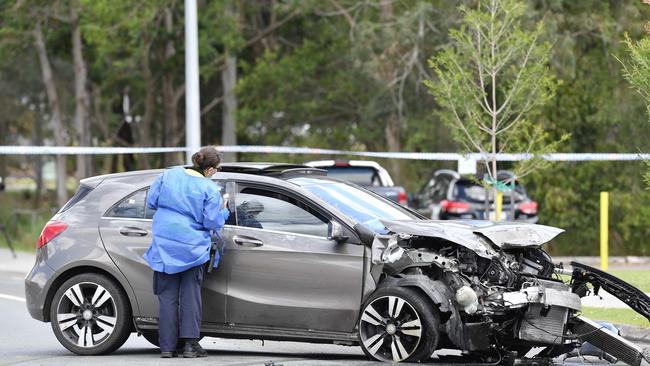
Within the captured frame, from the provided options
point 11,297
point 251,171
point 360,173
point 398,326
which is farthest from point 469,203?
point 398,326

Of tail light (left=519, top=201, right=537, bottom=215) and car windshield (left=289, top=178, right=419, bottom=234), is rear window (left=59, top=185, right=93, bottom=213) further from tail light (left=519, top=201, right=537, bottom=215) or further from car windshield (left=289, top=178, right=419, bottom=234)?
tail light (left=519, top=201, right=537, bottom=215)

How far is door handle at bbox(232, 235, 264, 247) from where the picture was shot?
9637 millimetres

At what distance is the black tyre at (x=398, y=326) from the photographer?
8.94 metres

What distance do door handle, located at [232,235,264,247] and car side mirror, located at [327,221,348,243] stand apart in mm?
591

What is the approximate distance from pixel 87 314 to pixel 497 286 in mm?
3363

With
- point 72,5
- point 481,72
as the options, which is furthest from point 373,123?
point 481,72

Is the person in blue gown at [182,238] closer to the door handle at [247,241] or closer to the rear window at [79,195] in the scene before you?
the door handle at [247,241]

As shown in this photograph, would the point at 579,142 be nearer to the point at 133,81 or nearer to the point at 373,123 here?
the point at 373,123

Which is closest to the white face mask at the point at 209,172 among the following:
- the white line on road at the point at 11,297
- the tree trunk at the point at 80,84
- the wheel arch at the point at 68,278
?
the wheel arch at the point at 68,278

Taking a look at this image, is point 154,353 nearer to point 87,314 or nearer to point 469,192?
point 87,314

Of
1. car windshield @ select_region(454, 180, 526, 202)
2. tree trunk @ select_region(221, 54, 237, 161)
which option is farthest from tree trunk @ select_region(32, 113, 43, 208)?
car windshield @ select_region(454, 180, 526, 202)

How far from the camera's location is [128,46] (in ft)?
125

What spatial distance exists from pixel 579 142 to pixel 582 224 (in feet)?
7.56

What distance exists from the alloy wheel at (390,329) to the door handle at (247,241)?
103 centimetres
